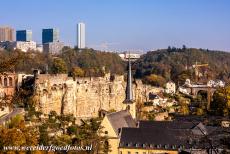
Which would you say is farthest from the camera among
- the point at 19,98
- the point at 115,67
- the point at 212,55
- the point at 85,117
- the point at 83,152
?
the point at 212,55

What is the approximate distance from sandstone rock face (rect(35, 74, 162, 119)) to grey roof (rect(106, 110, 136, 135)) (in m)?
5.91

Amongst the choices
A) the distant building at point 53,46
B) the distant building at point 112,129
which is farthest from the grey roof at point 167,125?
the distant building at point 53,46

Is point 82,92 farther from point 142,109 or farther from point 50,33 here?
point 50,33

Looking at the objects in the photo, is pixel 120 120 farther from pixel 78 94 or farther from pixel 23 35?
→ pixel 23 35

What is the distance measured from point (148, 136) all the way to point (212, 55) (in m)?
110

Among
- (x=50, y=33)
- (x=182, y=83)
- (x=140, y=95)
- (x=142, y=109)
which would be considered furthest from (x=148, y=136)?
(x=50, y=33)

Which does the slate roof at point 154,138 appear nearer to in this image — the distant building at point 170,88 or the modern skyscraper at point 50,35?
the distant building at point 170,88

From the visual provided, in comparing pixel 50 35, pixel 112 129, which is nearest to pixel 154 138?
pixel 112 129

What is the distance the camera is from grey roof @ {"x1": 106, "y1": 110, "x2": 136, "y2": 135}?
33.8 metres

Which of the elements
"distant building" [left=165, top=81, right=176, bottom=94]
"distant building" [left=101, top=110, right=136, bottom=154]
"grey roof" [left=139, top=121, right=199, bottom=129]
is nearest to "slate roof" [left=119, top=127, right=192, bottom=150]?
"distant building" [left=101, top=110, right=136, bottom=154]

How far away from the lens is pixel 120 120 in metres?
35.3

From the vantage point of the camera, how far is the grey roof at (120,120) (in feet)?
111

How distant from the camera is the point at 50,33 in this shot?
126 meters

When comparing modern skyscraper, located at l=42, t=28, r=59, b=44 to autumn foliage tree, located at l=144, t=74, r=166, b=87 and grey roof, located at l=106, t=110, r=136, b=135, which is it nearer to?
autumn foliage tree, located at l=144, t=74, r=166, b=87
